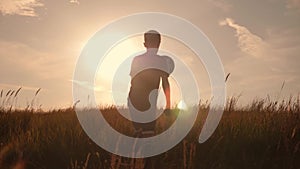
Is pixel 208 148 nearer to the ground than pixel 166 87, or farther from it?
nearer to the ground

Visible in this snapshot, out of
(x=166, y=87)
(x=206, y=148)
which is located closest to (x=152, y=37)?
(x=166, y=87)

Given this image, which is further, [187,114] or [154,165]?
[187,114]

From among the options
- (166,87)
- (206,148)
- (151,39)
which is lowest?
(206,148)

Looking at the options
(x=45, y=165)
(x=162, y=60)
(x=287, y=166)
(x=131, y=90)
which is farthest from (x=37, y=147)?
(x=287, y=166)

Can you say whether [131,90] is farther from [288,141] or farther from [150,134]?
[288,141]

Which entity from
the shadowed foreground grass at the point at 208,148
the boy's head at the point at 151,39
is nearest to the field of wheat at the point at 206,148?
the shadowed foreground grass at the point at 208,148

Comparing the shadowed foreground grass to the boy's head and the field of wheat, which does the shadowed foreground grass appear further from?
the boy's head

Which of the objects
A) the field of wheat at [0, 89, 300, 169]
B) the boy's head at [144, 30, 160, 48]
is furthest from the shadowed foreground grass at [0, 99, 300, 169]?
the boy's head at [144, 30, 160, 48]

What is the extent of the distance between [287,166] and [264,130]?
1.15 m

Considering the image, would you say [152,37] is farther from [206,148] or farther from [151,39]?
[206,148]

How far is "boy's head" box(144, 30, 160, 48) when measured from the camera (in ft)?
22.2

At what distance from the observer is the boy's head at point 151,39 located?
22.2 feet

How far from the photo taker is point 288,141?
734 cm

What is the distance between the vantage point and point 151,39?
6.75 m
